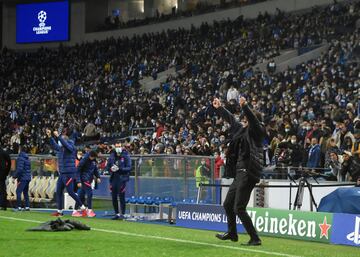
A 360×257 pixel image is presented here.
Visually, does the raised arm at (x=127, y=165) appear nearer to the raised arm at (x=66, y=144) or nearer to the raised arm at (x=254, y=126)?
the raised arm at (x=66, y=144)

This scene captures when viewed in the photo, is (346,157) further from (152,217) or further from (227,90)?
(227,90)

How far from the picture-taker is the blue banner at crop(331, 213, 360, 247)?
13031mm

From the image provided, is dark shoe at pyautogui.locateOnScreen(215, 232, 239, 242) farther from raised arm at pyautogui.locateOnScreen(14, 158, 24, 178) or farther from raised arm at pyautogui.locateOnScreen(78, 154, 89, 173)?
raised arm at pyautogui.locateOnScreen(14, 158, 24, 178)

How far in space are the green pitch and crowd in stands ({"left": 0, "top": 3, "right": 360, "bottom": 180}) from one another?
5202mm

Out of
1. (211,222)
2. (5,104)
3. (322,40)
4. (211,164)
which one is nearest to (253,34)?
(322,40)

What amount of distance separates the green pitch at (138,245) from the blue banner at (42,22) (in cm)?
4027

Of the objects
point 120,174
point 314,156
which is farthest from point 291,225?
point 120,174

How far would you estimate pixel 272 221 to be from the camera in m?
15.2

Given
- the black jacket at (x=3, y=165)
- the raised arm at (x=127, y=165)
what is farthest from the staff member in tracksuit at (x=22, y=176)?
the raised arm at (x=127, y=165)

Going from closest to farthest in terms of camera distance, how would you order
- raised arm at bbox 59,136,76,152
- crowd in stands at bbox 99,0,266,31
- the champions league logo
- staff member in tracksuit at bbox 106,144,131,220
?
staff member in tracksuit at bbox 106,144,131,220
raised arm at bbox 59,136,76,152
crowd in stands at bbox 99,0,266,31
the champions league logo

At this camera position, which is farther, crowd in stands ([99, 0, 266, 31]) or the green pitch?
crowd in stands ([99, 0, 266, 31])

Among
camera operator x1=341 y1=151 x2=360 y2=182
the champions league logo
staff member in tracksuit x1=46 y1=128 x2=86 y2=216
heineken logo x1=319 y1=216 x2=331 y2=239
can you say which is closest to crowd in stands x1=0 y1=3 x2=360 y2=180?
camera operator x1=341 y1=151 x2=360 y2=182

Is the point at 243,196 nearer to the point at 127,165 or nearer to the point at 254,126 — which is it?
the point at 254,126

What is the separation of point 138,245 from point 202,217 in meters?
5.20
